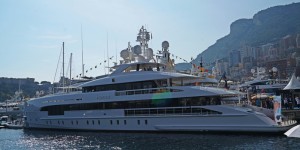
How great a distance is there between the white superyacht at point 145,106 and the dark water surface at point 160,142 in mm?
843

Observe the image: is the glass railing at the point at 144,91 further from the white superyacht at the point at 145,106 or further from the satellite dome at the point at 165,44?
the satellite dome at the point at 165,44

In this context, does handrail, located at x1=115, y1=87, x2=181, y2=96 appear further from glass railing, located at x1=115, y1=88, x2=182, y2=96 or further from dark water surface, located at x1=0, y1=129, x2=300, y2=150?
dark water surface, located at x1=0, y1=129, x2=300, y2=150

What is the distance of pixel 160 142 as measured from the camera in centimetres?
2008

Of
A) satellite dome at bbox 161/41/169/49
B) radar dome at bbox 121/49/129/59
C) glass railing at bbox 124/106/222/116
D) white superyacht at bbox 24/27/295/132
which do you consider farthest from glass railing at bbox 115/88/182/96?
satellite dome at bbox 161/41/169/49

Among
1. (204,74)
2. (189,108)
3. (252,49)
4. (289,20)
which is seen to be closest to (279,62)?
(252,49)

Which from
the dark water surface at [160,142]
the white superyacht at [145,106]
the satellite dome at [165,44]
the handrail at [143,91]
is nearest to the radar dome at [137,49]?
the white superyacht at [145,106]

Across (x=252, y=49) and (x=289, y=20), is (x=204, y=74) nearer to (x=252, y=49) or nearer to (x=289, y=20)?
(x=252, y=49)

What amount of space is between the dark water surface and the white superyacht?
0.84m

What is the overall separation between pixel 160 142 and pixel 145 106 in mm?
5152

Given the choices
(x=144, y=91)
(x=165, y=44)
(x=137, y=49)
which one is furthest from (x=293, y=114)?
(x=137, y=49)

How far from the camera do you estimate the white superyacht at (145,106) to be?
71.1 ft

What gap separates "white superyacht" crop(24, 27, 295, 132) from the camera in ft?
71.1

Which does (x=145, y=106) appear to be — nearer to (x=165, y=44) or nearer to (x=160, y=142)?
(x=160, y=142)

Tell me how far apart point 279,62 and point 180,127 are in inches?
4183
